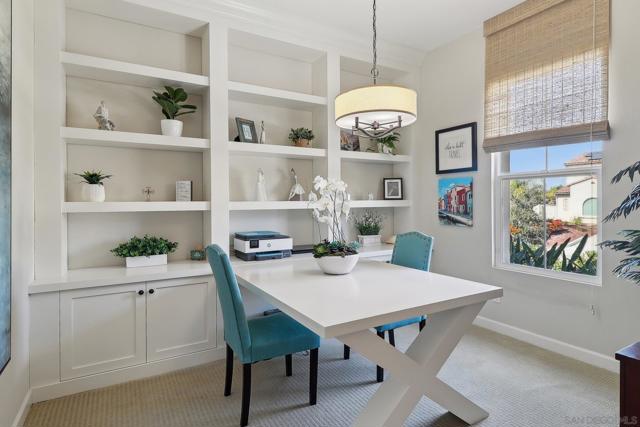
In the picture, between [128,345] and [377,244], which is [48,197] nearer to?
[128,345]

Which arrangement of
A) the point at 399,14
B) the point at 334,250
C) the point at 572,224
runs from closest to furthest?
1. the point at 334,250
2. the point at 572,224
3. the point at 399,14

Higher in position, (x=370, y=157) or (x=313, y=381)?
(x=370, y=157)

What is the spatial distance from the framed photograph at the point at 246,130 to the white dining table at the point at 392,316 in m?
1.40

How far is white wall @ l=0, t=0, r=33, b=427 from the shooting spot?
6.15ft

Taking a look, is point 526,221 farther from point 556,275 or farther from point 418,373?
point 418,373

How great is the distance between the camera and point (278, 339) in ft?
6.59

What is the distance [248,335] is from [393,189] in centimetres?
270

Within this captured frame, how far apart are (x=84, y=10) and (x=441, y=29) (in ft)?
10.1

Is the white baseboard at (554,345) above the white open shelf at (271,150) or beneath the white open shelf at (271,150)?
beneath

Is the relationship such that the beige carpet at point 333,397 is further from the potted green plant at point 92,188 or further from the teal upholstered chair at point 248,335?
the potted green plant at point 92,188

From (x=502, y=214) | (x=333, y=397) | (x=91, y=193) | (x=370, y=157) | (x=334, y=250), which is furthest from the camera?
(x=370, y=157)

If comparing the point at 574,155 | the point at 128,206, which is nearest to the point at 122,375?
the point at 128,206

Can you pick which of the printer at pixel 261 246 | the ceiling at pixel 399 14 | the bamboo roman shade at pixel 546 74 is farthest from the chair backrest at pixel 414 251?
the ceiling at pixel 399 14

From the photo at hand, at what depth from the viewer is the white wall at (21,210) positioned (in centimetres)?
187
